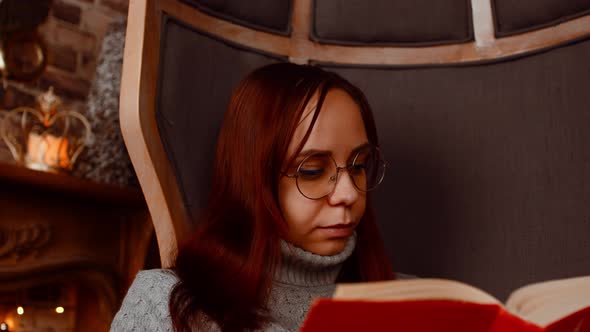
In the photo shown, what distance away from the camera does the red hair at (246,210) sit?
2.46ft

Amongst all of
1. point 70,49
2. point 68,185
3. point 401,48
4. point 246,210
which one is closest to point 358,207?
point 246,210

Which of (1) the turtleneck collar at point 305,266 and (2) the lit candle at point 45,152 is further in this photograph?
(2) the lit candle at point 45,152

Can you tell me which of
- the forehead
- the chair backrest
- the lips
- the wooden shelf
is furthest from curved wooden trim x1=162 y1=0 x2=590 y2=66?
the wooden shelf

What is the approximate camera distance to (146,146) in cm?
86

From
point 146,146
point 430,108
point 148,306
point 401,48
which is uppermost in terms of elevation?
point 401,48

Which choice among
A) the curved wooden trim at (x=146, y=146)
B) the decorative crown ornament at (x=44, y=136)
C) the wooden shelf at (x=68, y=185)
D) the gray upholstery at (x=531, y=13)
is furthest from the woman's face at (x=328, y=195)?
the decorative crown ornament at (x=44, y=136)

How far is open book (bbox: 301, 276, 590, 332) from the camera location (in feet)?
1.43

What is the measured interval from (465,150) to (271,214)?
1.47 ft

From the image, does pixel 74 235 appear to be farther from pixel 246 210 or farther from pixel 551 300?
pixel 551 300

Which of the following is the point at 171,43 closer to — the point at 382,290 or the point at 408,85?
the point at 408,85

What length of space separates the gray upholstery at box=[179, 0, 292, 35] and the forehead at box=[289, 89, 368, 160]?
32 centimetres

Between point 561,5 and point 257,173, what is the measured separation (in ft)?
2.12

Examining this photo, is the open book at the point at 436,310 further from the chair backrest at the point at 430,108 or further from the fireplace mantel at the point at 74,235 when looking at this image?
the fireplace mantel at the point at 74,235

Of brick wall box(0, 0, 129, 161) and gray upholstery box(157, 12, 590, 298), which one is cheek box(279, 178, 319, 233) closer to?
gray upholstery box(157, 12, 590, 298)
